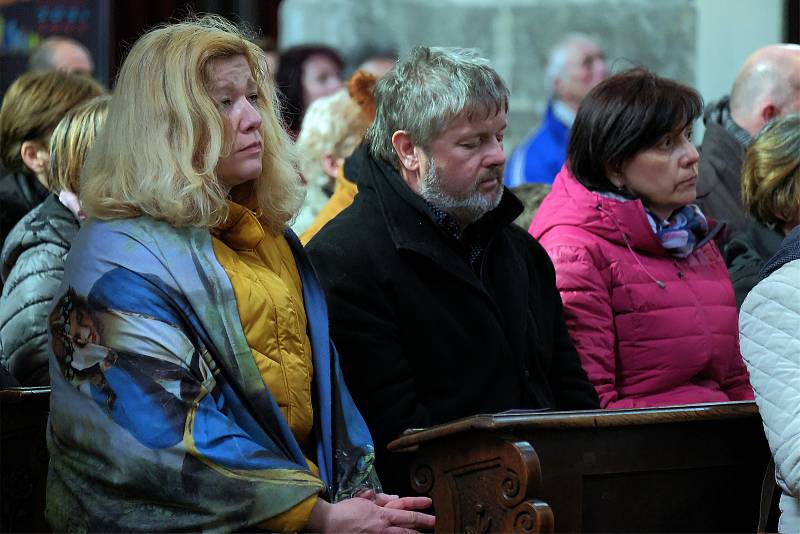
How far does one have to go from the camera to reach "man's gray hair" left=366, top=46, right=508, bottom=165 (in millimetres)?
3744

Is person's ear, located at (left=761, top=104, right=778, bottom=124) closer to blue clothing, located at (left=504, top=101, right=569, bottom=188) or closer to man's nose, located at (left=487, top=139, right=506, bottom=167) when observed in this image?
blue clothing, located at (left=504, top=101, right=569, bottom=188)

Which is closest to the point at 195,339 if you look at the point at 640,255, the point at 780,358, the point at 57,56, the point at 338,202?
the point at 780,358

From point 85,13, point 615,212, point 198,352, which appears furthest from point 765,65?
point 85,13

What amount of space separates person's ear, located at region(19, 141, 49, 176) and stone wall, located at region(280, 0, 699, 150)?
3.81 meters

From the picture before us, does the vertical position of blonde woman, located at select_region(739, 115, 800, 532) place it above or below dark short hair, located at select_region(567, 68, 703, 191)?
below

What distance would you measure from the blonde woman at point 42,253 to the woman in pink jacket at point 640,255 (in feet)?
4.59

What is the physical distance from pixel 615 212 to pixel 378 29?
4204 millimetres

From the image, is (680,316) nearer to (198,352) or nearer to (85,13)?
(198,352)

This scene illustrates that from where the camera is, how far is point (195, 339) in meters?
3.00

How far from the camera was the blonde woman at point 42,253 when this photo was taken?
3.89 m

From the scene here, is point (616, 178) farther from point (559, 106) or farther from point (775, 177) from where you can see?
point (559, 106)

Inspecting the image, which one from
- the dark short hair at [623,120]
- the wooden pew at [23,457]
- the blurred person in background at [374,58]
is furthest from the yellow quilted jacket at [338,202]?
the blurred person in background at [374,58]

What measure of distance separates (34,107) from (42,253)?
0.71m

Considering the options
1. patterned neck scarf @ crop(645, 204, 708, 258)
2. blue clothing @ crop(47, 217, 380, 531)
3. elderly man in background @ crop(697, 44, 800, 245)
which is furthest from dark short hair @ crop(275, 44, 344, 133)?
blue clothing @ crop(47, 217, 380, 531)
